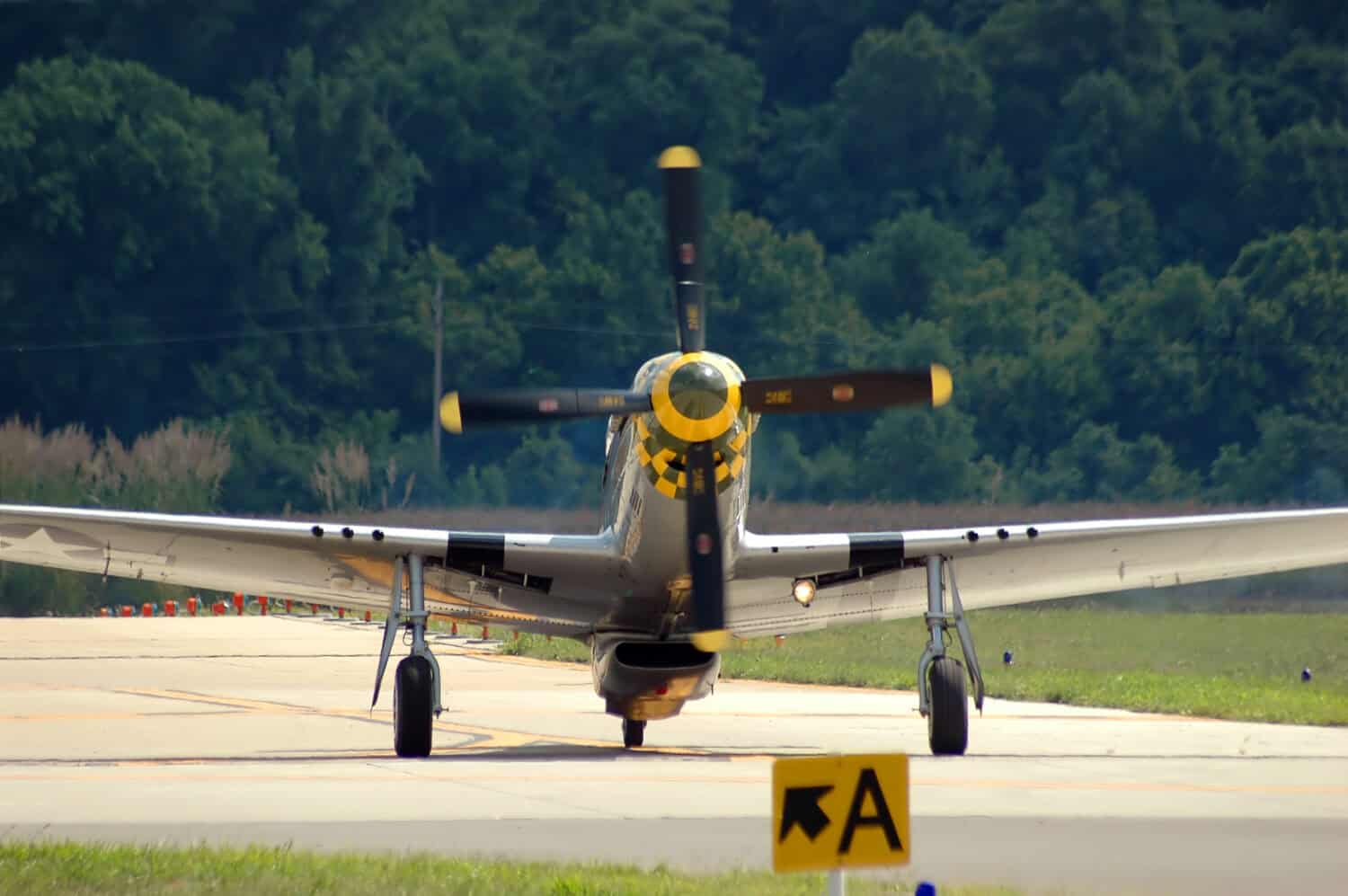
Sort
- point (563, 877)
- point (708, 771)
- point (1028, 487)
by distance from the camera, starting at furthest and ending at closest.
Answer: point (1028, 487) → point (708, 771) → point (563, 877)

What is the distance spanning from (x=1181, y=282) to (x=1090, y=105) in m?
13.6

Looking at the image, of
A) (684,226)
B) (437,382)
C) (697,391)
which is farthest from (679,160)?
(437,382)

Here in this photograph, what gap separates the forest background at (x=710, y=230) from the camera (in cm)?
6712

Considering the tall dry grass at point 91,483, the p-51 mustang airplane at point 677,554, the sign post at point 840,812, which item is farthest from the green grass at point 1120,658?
the tall dry grass at point 91,483

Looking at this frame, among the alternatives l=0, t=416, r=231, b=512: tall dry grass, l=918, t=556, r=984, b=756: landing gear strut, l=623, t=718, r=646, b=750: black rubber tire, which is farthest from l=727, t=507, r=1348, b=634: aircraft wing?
l=0, t=416, r=231, b=512: tall dry grass

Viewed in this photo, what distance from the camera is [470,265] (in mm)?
78375

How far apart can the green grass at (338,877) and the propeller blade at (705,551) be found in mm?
4868

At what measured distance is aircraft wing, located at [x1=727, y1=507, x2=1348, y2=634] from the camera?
16.3 metres

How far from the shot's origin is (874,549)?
1633 cm

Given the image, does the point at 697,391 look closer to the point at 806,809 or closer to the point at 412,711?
the point at 412,711

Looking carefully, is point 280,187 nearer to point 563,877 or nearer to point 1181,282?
point 1181,282

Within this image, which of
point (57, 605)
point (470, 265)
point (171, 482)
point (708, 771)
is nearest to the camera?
point (708, 771)

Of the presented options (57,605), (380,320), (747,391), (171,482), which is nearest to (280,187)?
(380,320)

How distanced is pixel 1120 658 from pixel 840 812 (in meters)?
21.9
